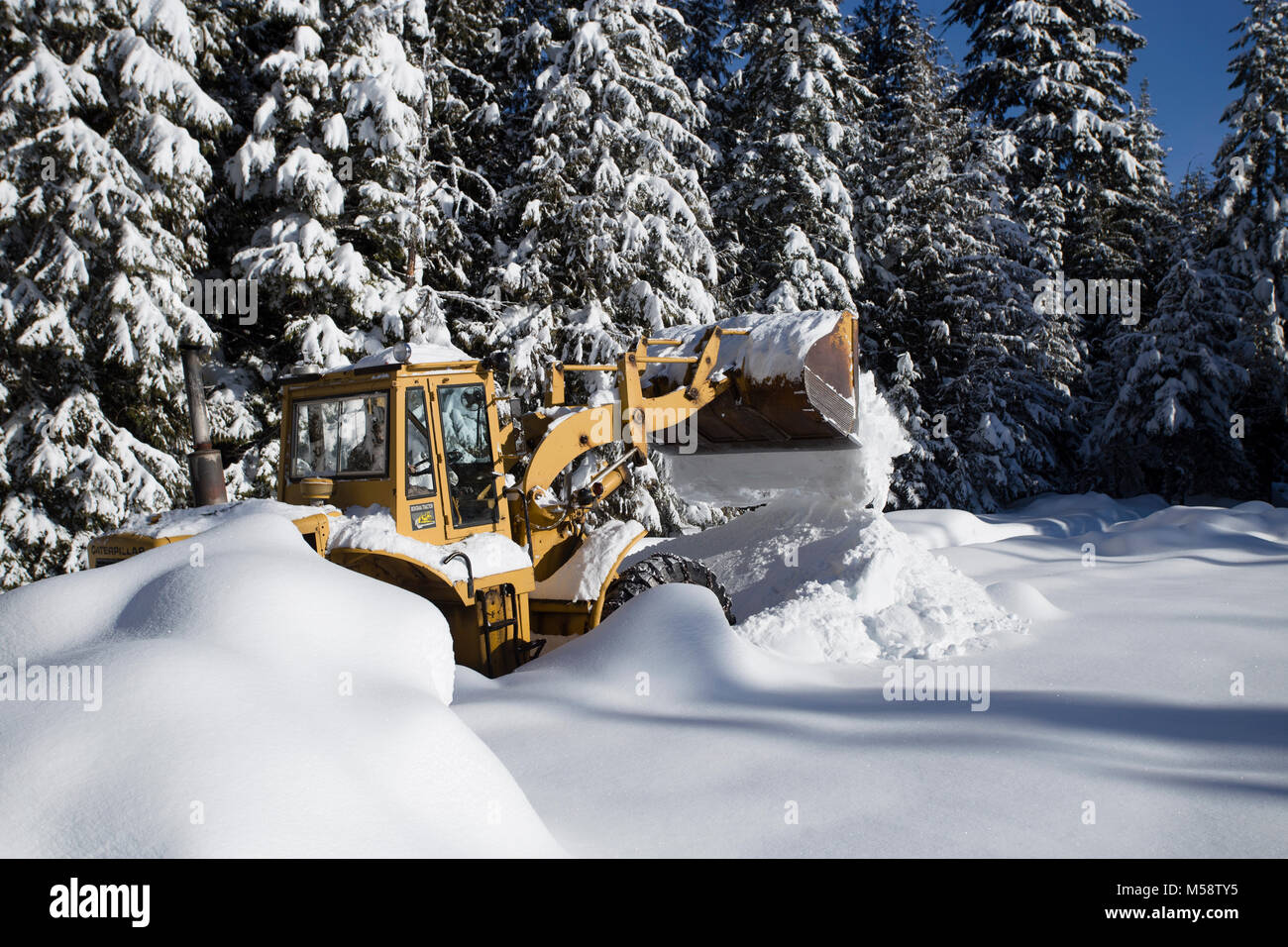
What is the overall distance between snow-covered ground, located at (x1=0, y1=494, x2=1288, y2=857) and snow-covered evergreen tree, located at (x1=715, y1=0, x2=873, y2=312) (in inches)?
448

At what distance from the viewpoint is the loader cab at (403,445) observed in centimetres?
611

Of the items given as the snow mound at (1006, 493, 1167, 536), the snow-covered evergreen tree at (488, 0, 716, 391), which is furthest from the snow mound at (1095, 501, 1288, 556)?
the snow-covered evergreen tree at (488, 0, 716, 391)

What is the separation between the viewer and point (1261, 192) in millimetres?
20578

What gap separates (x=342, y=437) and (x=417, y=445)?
691 millimetres

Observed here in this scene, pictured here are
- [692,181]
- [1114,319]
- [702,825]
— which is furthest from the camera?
[1114,319]

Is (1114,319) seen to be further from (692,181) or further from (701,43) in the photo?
(692,181)

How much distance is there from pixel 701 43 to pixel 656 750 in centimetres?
2191

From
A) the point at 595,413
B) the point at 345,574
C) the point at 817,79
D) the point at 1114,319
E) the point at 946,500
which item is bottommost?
the point at 946,500

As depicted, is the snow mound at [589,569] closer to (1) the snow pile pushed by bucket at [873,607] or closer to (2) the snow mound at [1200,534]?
(1) the snow pile pushed by bucket at [873,607]

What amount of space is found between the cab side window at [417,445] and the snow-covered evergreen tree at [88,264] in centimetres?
663

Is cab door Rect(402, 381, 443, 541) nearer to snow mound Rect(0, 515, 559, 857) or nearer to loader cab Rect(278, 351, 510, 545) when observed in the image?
loader cab Rect(278, 351, 510, 545)

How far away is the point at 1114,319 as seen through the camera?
25.0m

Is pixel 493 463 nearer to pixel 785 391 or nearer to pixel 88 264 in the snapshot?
pixel 785 391
